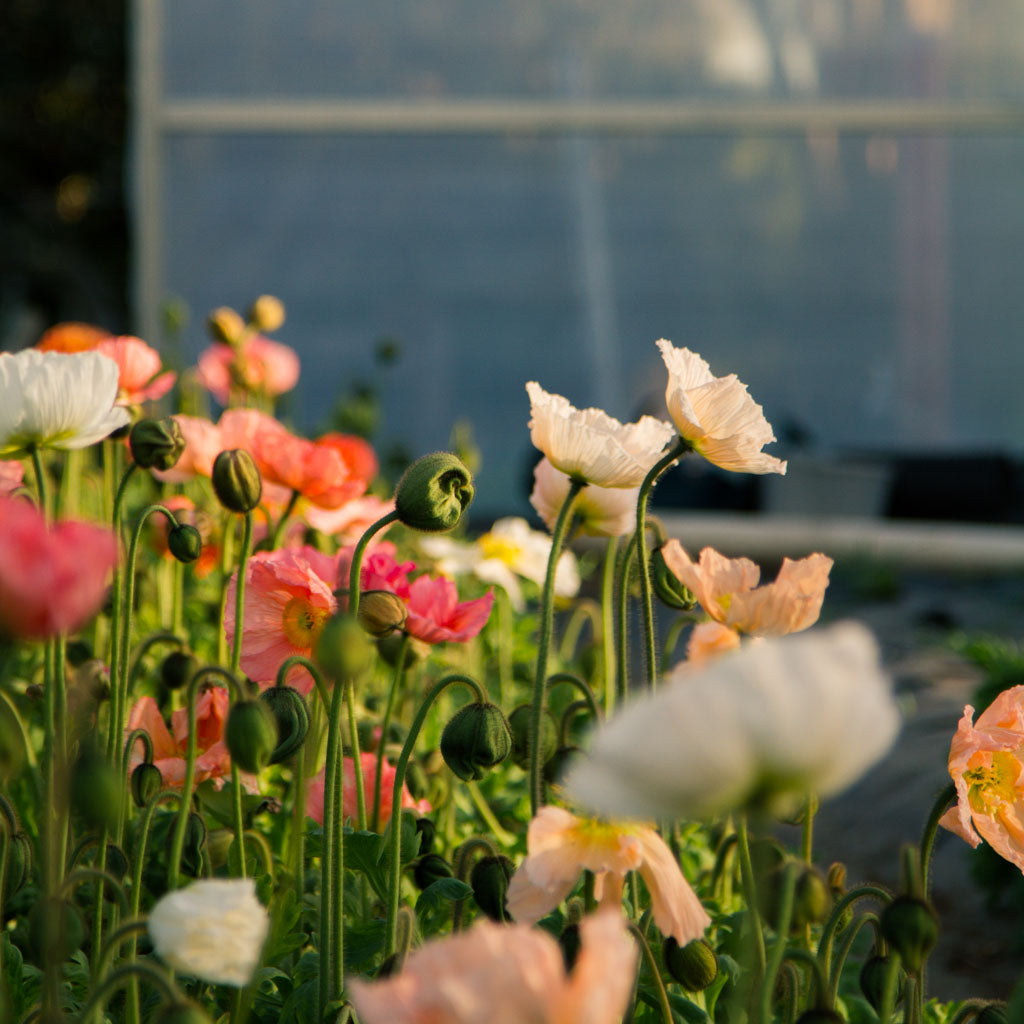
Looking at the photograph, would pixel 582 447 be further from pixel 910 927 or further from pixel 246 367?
pixel 246 367

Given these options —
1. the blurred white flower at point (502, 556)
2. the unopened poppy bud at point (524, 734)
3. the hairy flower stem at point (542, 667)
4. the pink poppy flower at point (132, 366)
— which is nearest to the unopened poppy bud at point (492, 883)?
the hairy flower stem at point (542, 667)

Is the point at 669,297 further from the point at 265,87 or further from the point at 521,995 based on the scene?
the point at 521,995

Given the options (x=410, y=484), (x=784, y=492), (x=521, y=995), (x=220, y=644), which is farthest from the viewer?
(x=784, y=492)

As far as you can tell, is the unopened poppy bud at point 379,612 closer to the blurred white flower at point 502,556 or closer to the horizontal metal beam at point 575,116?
the blurred white flower at point 502,556

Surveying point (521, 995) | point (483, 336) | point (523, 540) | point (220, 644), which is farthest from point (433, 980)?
point (483, 336)

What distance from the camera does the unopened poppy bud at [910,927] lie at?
57cm

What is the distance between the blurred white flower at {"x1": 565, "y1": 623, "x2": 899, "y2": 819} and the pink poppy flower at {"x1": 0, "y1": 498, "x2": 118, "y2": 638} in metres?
0.19

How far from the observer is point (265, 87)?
5.52 meters

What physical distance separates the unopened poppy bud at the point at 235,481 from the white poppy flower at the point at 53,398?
77 mm

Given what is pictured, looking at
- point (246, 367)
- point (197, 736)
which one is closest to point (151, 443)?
point (197, 736)

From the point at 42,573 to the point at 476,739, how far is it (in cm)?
34

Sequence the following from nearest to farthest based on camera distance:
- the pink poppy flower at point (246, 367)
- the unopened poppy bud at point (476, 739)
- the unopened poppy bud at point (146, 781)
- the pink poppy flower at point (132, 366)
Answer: the unopened poppy bud at point (476, 739) < the unopened poppy bud at point (146, 781) < the pink poppy flower at point (132, 366) < the pink poppy flower at point (246, 367)

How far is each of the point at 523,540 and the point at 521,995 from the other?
1278mm

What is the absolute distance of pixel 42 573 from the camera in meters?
0.49
